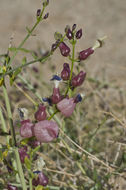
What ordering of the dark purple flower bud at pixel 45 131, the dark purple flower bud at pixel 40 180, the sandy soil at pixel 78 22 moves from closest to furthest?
the dark purple flower bud at pixel 45 131
the dark purple flower bud at pixel 40 180
the sandy soil at pixel 78 22

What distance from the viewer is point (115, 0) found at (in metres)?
3.92

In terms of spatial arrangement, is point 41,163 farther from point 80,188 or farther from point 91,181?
point 91,181

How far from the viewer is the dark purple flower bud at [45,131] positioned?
0.75 meters

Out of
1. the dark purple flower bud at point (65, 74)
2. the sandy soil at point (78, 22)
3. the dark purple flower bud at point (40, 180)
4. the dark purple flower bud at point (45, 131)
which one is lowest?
the dark purple flower bud at point (40, 180)

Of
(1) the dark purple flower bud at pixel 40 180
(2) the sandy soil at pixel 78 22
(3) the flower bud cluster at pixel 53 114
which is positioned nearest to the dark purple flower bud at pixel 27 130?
(3) the flower bud cluster at pixel 53 114

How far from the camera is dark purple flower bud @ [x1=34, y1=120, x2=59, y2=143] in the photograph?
750 millimetres

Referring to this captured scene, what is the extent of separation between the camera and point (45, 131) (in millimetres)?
751

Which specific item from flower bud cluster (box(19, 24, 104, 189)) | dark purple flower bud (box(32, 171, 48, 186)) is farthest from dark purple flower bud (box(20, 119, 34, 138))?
dark purple flower bud (box(32, 171, 48, 186))

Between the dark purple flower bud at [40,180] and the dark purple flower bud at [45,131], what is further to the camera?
the dark purple flower bud at [40,180]

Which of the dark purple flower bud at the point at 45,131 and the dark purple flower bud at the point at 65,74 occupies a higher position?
the dark purple flower bud at the point at 65,74

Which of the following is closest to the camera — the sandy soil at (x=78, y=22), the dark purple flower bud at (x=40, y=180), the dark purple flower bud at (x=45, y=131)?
the dark purple flower bud at (x=45, y=131)

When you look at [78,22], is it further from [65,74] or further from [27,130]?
[27,130]

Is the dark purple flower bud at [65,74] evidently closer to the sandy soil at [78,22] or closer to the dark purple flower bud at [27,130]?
the dark purple flower bud at [27,130]

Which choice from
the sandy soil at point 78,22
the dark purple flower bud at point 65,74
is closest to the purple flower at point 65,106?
the dark purple flower bud at point 65,74
